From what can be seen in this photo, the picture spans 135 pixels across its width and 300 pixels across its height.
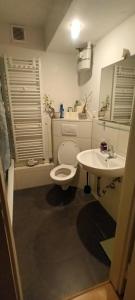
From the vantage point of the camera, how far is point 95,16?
4.63ft

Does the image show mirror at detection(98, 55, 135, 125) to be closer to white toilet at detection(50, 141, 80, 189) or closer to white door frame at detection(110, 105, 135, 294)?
white toilet at detection(50, 141, 80, 189)

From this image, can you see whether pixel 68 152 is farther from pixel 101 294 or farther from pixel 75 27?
pixel 101 294

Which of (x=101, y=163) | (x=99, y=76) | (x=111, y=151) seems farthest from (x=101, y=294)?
(x=99, y=76)

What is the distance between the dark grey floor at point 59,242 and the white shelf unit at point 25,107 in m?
0.76

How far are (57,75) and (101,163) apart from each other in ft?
5.26

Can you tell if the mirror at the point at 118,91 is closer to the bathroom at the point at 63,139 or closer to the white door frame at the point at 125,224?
the bathroom at the point at 63,139

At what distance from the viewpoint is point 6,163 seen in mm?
1562

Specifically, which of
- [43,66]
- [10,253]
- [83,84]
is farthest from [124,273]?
[43,66]

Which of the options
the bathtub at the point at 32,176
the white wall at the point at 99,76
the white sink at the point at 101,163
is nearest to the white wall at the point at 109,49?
the white wall at the point at 99,76

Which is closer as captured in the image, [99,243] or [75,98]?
[99,243]

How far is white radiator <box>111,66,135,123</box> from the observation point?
150 cm

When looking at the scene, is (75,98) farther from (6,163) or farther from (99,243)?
(99,243)

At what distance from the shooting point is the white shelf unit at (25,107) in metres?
2.15

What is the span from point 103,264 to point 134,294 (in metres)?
0.48
